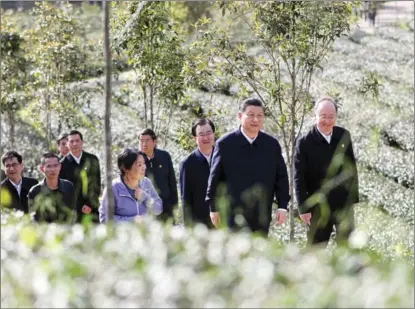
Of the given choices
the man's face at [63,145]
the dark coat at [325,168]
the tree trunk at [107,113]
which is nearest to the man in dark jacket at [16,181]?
the man's face at [63,145]

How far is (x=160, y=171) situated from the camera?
8102mm

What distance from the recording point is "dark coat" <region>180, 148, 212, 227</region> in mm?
7500

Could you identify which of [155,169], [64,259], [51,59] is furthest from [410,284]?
[51,59]

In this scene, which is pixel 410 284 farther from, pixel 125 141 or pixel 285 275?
pixel 125 141

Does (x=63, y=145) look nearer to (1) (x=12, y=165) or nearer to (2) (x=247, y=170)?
(1) (x=12, y=165)

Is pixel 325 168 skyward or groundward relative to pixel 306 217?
skyward

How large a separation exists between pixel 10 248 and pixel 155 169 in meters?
5.06

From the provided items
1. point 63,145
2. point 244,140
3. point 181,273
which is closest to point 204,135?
point 244,140

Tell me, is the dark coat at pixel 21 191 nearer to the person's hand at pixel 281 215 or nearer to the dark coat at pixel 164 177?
the dark coat at pixel 164 177

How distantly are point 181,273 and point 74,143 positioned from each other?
576cm

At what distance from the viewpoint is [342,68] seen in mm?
30109

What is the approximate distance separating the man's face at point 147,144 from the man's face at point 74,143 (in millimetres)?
607

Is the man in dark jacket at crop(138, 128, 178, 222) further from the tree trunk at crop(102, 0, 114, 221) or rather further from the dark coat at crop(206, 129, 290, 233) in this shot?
the tree trunk at crop(102, 0, 114, 221)

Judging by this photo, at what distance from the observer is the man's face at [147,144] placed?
803 cm
